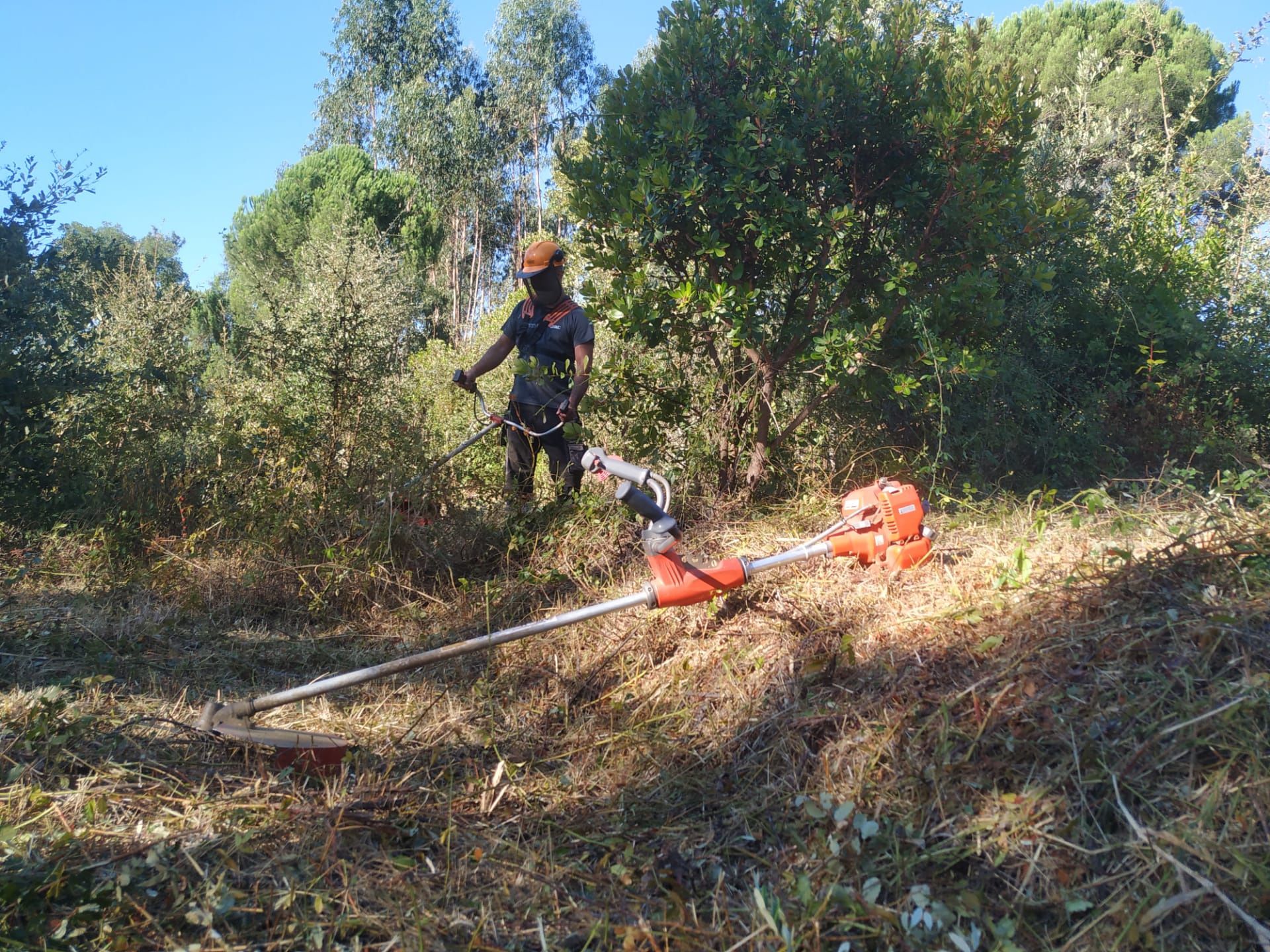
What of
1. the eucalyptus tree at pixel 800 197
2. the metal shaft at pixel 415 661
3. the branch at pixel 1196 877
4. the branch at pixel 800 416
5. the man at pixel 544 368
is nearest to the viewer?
the branch at pixel 1196 877

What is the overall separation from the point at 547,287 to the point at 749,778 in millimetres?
3272

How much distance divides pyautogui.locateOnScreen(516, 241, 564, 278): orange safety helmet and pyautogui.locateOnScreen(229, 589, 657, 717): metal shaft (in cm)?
240

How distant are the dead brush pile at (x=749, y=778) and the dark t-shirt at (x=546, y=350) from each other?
67.9 inches

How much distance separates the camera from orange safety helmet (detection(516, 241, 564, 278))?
16.1 feet

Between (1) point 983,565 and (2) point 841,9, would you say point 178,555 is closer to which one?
(1) point 983,565

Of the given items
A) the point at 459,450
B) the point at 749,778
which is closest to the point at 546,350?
the point at 459,450

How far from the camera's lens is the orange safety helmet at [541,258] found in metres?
4.92

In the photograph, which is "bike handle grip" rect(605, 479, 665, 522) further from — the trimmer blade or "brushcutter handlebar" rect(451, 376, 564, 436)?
"brushcutter handlebar" rect(451, 376, 564, 436)

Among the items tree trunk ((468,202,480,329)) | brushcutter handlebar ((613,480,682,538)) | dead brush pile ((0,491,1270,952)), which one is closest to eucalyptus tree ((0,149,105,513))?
dead brush pile ((0,491,1270,952))

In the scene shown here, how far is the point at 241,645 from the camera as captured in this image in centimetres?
399

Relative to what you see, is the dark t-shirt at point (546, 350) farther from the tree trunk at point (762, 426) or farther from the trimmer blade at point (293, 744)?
the trimmer blade at point (293, 744)

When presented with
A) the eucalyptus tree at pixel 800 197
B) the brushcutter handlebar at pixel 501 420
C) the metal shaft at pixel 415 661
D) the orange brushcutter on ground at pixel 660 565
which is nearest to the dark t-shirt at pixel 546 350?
the brushcutter handlebar at pixel 501 420

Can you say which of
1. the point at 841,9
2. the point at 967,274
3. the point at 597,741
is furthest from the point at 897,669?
the point at 841,9

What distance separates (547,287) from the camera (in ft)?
16.5
